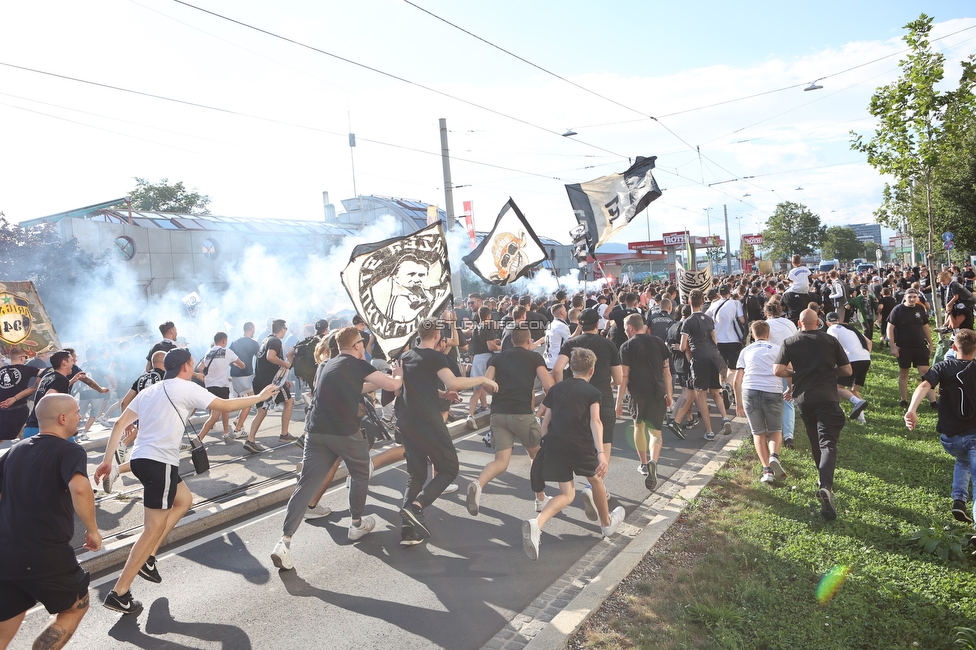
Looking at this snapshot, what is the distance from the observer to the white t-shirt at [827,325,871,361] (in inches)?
322

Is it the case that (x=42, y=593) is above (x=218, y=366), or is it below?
below

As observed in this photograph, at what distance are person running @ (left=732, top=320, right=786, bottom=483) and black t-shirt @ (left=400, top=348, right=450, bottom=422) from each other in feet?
10.4

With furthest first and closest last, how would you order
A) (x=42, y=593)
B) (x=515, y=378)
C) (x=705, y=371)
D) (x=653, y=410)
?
(x=705, y=371) < (x=653, y=410) < (x=515, y=378) < (x=42, y=593)

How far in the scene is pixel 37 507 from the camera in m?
3.65

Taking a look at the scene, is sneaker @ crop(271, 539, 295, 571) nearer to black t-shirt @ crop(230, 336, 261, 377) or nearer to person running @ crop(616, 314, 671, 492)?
person running @ crop(616, 314, 671, 492)

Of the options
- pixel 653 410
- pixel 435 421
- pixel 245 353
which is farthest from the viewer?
pixel 245 353

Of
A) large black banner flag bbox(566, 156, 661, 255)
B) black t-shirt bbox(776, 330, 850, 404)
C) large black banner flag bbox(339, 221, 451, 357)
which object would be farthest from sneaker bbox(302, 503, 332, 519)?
large black banner flag bbox(566, 156, 661, 255)

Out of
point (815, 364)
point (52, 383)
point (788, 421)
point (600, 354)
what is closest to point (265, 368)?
point (52, 383)

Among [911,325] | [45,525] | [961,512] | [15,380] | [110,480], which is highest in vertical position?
[15,380]

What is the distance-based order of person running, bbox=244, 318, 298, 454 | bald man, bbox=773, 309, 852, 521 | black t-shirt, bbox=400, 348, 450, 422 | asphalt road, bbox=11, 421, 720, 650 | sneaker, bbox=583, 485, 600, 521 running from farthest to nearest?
person running, bbox=244, 318, 298, 454 → black t-shirt, bbox=400, 348, 450, 422 → bald man, bbox=773, 309, 852, 521 → sneaker, bbox=583, 485, 600, 521 → asphalt road, bbox=11, 421, 720, 650

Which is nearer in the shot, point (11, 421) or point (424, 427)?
point (424, 427)

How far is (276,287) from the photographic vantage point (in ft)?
90.8

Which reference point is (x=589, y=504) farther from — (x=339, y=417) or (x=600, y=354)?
(x=339, y=417)

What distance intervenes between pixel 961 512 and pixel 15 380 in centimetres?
974
